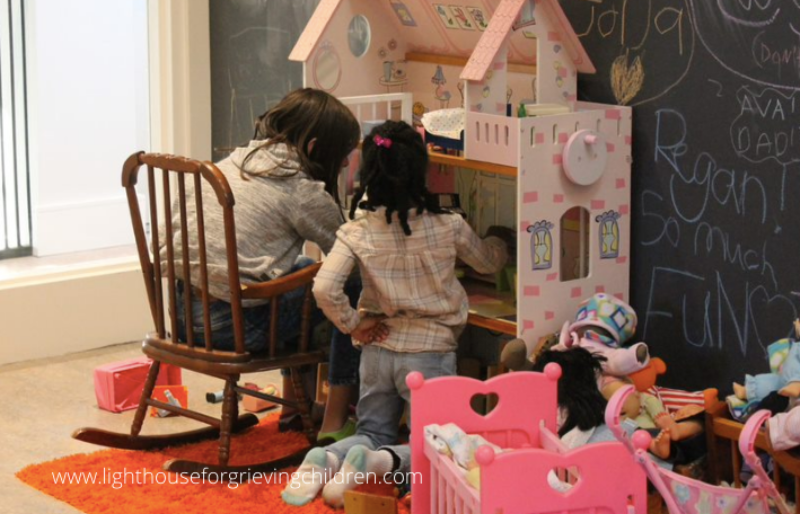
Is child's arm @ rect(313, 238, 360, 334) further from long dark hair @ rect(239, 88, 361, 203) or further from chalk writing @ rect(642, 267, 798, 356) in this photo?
chalk writing @ rect(642, 267, 798, 356)

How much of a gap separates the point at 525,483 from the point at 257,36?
2.32m


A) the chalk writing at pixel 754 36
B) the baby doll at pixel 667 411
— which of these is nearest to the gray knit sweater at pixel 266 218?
the baby doll at pixel 667 411

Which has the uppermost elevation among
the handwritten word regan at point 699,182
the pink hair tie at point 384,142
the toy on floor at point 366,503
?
the pink hair tie at point 384,142

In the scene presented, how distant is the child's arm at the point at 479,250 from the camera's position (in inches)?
118

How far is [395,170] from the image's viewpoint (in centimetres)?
289

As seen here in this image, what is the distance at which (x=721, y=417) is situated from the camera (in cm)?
278

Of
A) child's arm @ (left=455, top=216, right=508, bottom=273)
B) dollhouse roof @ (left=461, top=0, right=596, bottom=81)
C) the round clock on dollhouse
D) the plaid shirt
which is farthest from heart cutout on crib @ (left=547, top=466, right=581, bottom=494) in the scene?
dollhouse roof @ (left=461, top=0, right=596, bottom=81)

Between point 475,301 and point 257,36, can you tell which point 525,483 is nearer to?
point 475,301

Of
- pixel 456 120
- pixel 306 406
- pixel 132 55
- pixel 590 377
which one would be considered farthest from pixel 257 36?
pixel 590 377

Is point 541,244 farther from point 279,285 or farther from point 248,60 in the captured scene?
point 248,60

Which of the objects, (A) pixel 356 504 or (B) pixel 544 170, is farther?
(B) pixel 544 170

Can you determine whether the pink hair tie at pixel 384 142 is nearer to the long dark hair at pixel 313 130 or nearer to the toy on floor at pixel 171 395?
the long dark hair at pixel 313 130

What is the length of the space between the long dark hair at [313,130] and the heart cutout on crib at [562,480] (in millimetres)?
985

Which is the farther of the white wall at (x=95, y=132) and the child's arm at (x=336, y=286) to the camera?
the white wall at (x=95, y=132)
